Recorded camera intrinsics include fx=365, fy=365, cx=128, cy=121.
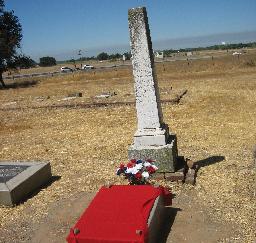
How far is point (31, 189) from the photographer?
28.1 ft

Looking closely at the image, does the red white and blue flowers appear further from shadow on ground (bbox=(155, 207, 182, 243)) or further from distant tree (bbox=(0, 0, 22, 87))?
distant tree (bbox=(0, 0, 22, 87))

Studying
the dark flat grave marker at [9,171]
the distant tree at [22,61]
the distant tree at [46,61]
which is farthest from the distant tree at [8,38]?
the distant tree at [46,61]

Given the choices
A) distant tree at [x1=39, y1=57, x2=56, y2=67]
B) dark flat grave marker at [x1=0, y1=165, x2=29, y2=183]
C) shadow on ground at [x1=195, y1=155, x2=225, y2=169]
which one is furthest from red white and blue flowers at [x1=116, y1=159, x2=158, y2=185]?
distant tree at [x1=39, y1=57, x2=56, y2=67]

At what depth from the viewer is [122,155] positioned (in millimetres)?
10688

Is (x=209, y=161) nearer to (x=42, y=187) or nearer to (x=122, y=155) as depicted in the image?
(x=122, y=155)

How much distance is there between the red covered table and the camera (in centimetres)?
531

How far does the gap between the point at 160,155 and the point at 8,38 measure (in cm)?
3408

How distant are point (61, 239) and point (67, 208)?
122cm

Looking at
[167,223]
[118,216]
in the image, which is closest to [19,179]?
[118,216]

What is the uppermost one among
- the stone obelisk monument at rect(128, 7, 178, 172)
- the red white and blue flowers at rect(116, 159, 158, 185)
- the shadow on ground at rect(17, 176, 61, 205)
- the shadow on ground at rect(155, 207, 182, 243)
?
the stone obelisk monument at rect(128, 7, 178, 172)

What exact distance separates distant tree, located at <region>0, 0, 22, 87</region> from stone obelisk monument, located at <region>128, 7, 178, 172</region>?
32.0 meters

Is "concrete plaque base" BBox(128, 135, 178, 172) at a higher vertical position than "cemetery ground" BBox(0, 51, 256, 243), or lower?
higher

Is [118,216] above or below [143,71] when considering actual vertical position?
below

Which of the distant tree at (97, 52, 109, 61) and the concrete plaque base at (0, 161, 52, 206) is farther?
the distant tree at (97, 52, 109, 61)
